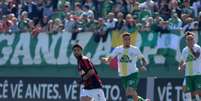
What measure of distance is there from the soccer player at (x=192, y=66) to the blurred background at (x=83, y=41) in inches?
81.6

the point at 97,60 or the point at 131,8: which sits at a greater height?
the point at 131,8

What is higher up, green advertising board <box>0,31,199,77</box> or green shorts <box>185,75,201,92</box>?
green advertising board <box>0,31,199,77</box>

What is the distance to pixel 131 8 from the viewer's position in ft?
90.1

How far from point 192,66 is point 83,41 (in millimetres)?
6365

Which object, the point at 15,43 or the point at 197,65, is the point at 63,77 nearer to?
the point at 15,43

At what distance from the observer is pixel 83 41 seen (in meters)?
27.5

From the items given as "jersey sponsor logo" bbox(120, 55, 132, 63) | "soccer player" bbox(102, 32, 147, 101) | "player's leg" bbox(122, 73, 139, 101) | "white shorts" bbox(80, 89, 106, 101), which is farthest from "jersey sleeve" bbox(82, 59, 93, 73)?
"player's leg" bbox(122, 73, 139, 101)

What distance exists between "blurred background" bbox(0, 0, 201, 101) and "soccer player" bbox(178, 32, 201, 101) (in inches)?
81.6

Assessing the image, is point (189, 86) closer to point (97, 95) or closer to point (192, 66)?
point (192, 66)

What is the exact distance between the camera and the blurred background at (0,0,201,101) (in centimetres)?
2492

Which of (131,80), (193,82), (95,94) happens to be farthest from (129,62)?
(95,94)

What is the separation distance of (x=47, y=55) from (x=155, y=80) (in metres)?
4.99

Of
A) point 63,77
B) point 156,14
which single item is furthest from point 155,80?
point 63,77

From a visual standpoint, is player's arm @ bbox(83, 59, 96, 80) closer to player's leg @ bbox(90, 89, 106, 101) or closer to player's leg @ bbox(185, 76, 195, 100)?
player's leg @ bbox(90, 89, 106, 101)
